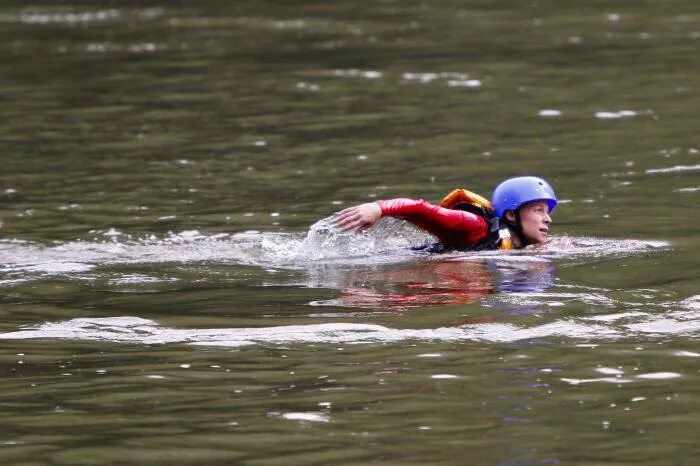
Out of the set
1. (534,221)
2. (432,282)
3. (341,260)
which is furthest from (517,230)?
(432,282)

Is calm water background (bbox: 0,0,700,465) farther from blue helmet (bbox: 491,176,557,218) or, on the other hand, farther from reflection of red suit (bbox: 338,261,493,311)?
blue helmet (bbox: 491,176,557,218)

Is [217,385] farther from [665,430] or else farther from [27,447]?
[665,430]

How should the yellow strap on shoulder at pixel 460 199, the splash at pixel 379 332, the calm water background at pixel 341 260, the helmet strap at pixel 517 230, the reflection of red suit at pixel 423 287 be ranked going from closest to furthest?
the calm water background at pixel 341 260, the splash at pixel 379 332, the reflection of red suit at pixel 423 287, the yellow strap on shoulder at pixel 460 199, the helmet strap at pixel 517 230

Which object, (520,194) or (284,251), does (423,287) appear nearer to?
(520,194)

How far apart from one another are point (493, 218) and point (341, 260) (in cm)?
128

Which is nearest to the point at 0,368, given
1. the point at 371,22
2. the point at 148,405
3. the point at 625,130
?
the point at 148,405

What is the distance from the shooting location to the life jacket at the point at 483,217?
39.1ft

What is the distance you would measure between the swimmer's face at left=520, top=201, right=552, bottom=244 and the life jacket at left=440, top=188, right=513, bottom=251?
0.17m

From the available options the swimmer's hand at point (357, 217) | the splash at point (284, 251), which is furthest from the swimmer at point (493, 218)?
the swimmer's hand at point (357, 217)

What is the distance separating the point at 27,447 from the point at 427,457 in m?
1.90

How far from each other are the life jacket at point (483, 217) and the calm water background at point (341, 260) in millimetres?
284

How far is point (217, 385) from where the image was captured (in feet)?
26.3

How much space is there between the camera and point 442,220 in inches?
457

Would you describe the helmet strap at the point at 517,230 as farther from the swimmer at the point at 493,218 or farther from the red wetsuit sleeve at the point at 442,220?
the red wetsuit sleeve at the point at 442,220
